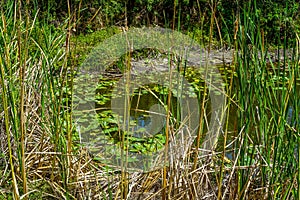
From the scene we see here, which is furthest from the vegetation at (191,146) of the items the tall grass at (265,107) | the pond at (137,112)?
the pond at (137,112)

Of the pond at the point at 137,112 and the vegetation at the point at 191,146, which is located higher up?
the vegetation at the point at 191,146

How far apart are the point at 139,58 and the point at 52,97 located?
9.78 feet

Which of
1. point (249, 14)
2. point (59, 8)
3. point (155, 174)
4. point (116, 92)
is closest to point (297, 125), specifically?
point (249, 14)

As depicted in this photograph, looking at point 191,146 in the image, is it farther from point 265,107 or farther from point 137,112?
point 137,112

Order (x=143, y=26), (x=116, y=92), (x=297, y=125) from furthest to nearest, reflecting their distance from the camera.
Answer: (x=143, y=26), (x=116, y=92), (x=297, y=125)

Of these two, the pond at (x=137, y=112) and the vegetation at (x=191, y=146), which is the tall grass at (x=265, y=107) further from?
the pond at (x=137, y=112)

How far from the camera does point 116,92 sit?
12.0 feet

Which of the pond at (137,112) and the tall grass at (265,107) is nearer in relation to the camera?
the tall grass at (265,107)

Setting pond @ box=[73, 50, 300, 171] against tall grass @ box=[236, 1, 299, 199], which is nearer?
tall grass @ box=[236, 1, 299, 199]

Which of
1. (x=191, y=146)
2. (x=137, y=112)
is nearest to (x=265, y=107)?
(x=191, y=146)

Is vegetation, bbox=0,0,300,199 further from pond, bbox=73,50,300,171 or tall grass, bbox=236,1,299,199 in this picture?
pond, bbox=73,50,300,171

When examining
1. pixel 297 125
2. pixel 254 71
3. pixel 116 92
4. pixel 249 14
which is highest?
pixel 249 14

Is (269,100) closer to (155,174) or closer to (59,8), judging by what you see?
(155,174)

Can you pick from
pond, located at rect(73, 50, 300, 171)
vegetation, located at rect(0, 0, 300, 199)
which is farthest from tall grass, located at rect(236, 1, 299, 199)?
pond, located at rect(73, 50, 300, 171)
